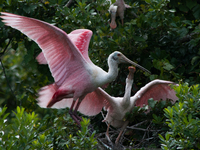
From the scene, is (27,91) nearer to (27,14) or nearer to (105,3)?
(27,14)

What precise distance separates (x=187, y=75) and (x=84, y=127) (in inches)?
87.0

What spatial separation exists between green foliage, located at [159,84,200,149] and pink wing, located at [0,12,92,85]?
158 centimetres

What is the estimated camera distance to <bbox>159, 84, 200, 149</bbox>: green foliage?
310 cm

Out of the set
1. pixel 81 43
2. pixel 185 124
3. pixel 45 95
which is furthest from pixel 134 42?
pixel 185 124

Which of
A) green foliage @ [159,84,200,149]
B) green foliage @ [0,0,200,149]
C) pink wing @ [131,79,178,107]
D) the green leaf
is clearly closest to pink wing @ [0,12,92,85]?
green foliage @ [0,0,200,149]

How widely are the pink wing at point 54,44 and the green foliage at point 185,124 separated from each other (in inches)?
62.2

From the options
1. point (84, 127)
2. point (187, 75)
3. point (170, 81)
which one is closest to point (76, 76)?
point (84, 127)

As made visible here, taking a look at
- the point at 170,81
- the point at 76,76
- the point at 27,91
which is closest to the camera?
the point at 76,76

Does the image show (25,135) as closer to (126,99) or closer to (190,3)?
(126,99)

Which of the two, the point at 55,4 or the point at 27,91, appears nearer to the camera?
the point at 55,4

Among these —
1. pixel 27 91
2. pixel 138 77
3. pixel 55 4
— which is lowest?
pixel 27 91

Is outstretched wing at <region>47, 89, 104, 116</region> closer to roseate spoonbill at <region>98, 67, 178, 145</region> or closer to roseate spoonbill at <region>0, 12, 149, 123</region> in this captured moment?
A: roseate spoonbill at <region>98, 67, 178, 145</region>

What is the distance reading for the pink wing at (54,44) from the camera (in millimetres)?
3922

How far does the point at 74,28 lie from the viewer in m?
4.99
